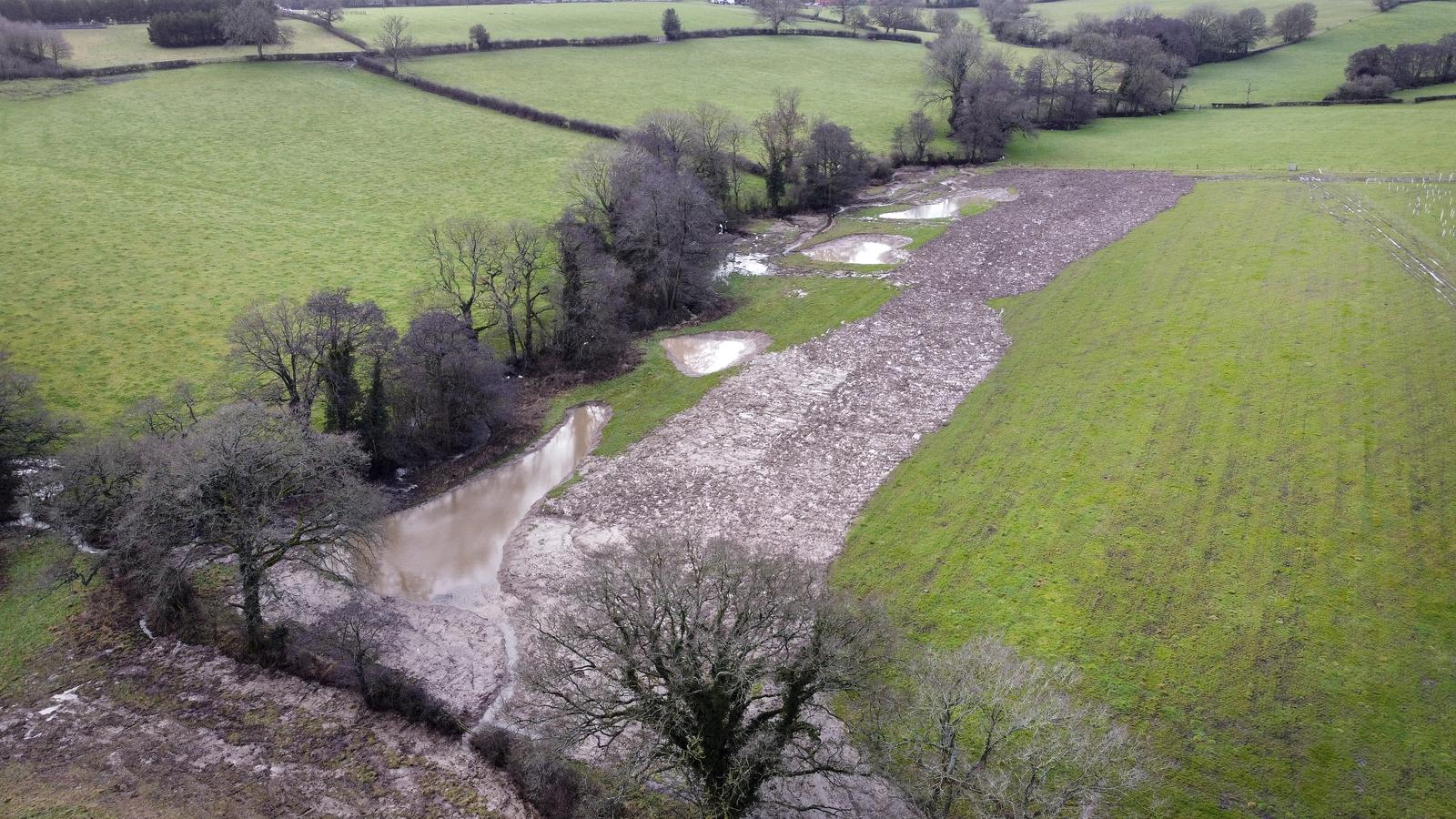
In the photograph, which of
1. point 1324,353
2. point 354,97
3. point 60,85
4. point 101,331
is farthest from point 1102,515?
point 60,85

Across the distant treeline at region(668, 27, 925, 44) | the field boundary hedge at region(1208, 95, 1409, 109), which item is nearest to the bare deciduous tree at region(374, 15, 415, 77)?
the distant treeline at region(668, 27, 925, 44)

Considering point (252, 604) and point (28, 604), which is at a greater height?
point (252, 604)

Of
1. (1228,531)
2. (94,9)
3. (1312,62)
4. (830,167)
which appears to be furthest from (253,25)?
(1312,62)

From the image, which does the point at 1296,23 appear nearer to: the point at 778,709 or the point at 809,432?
the point at 809,432

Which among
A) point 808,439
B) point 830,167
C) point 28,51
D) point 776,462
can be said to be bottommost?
point 776,462

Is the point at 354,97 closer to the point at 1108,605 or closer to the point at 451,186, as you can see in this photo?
the point at 451,186

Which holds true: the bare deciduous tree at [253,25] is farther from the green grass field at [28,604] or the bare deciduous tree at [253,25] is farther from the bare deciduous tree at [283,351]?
the green grass field at [28,604]

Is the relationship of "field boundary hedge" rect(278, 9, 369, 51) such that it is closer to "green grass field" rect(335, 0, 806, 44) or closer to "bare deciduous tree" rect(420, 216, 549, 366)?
"green grass field" rect(335, 0, 806, 44)
